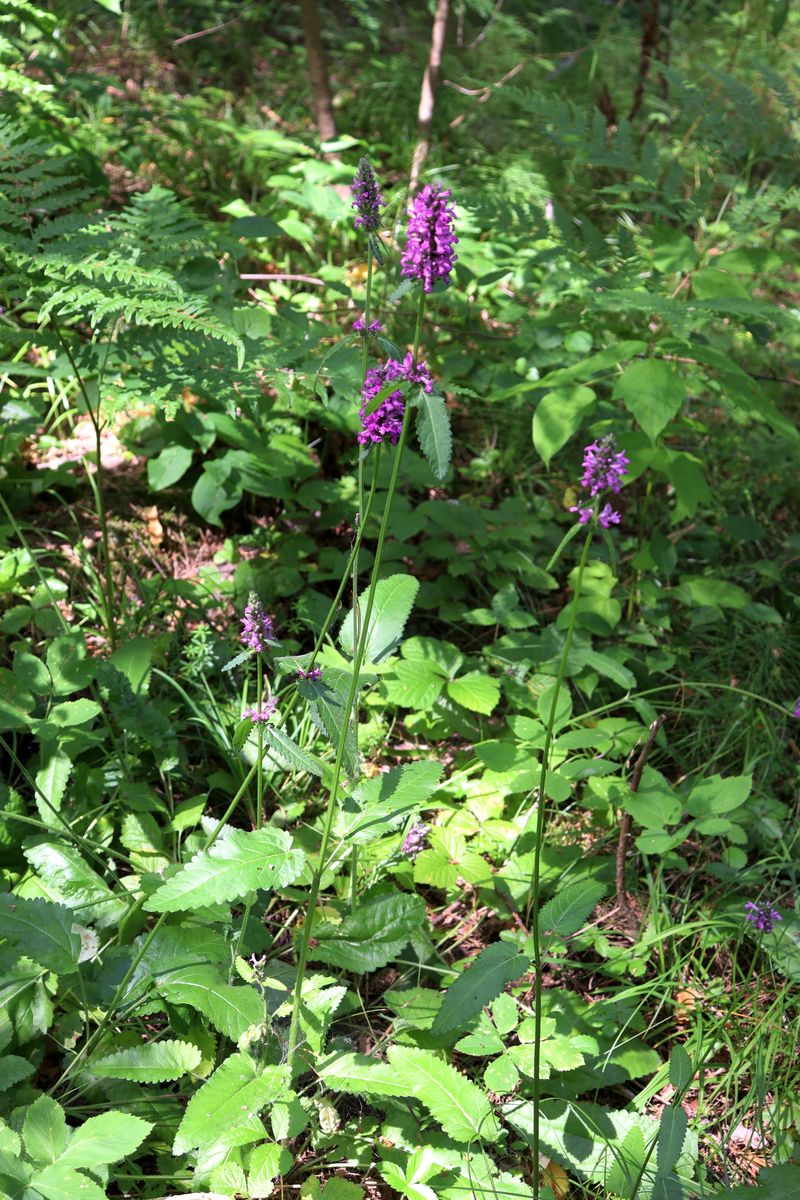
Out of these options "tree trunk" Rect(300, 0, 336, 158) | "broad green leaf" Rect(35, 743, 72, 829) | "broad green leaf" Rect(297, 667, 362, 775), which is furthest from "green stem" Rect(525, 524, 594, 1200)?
"tree trunk" Rect(300, 0, 336, 158)

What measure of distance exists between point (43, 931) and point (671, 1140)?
1.17 metres

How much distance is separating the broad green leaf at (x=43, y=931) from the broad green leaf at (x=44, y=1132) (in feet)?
0.84

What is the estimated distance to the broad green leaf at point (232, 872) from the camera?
4.81 feet

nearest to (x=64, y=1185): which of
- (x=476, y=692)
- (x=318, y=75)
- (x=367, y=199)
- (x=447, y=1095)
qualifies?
(x=447, y=1095)

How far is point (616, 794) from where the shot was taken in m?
2.40

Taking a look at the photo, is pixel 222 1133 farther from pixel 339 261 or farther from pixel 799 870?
pixel 339 261

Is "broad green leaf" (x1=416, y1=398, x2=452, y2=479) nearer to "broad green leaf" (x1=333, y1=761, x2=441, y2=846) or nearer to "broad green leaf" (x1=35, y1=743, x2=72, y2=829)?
"broad green leaf" (x1=333, y1=761, x2=441, y2=846)

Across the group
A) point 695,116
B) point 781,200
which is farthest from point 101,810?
point 695,116

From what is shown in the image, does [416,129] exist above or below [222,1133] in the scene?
above

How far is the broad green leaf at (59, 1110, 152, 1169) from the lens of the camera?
139 centimetres

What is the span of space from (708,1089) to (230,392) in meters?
2.03

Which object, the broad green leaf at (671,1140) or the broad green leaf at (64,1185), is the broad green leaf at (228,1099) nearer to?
the broad green leaf at (64,1185)

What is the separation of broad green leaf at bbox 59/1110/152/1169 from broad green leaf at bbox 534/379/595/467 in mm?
1978

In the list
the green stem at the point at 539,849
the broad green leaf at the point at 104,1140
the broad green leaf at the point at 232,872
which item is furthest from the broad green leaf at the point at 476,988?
the broad green leaf at the point at 104,1140
